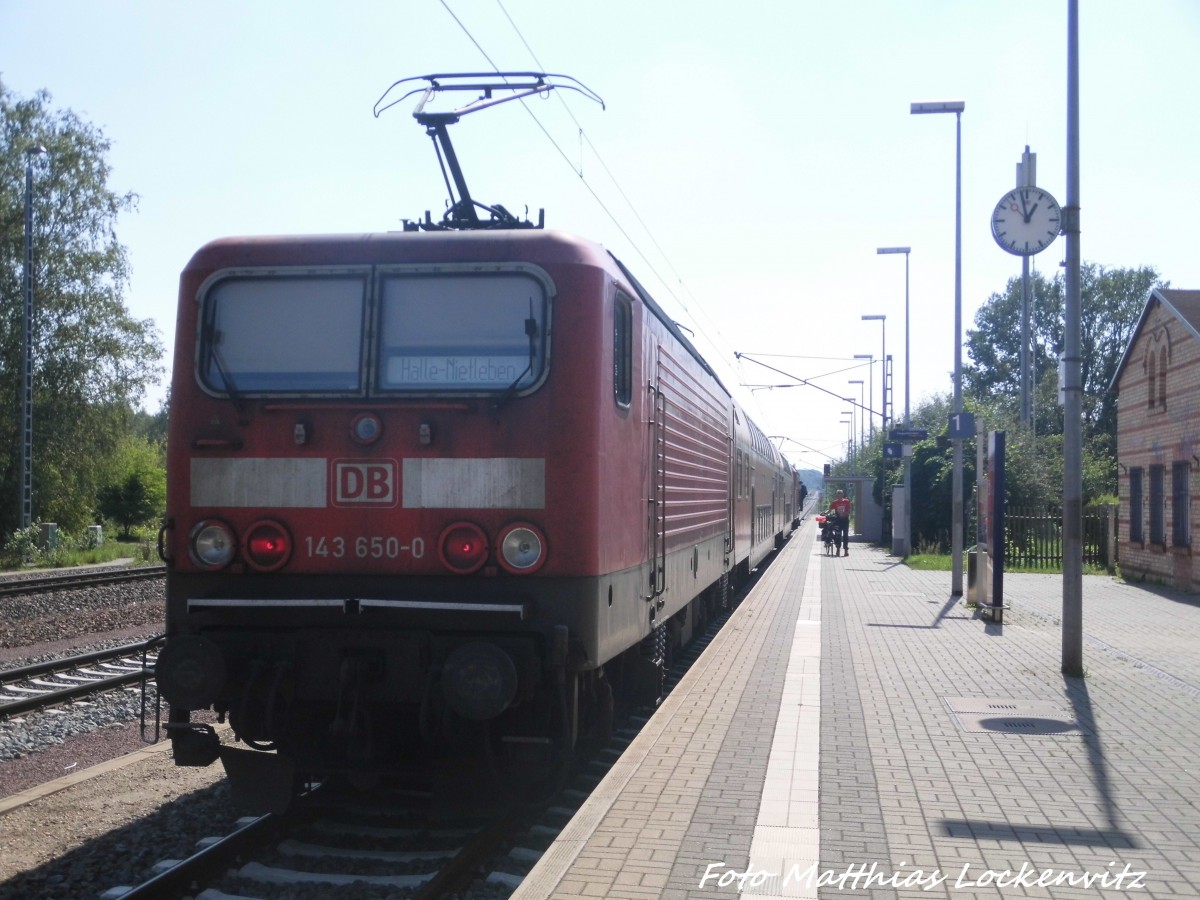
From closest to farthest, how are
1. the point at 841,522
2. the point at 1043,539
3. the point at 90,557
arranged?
the point at 90,557 < the point at 1043,539 < the point at 841,522

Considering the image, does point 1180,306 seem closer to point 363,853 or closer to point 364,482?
point 364,482

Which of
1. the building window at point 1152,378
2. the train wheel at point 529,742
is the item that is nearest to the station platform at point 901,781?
the train wheel at point 529,742

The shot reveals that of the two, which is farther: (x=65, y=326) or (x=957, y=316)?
(x=65, y=326)

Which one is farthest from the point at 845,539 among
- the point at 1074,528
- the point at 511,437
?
the point at 511,437

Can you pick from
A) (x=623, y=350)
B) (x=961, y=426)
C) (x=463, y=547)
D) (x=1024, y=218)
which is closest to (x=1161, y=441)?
(x=961, y=426)

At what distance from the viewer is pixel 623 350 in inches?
281

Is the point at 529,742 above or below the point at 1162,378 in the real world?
below

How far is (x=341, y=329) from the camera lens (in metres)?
6.60

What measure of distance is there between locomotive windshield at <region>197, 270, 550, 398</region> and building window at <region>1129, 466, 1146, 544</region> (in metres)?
20.9

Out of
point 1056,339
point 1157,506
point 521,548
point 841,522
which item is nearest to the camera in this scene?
point 521,548

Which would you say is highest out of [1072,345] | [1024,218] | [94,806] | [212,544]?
[1024,218]

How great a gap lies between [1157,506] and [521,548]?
65.4 feet

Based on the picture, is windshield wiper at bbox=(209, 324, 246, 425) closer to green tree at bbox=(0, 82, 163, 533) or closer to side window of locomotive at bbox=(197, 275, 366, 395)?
side window of locomotive at bbox=(197, 275, 366, 395)

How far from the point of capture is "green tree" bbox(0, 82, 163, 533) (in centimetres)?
3491
